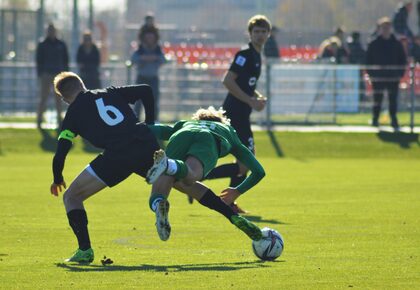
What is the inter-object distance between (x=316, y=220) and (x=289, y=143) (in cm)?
1141

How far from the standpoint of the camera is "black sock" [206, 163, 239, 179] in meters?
14.6

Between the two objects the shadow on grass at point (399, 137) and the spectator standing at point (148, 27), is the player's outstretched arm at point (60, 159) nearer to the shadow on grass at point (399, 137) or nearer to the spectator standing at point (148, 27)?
the spectator standing at point (148, 27)

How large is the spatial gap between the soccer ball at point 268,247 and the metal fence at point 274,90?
16.3 m

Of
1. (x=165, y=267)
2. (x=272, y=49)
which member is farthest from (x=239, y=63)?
(x=272, y=49)

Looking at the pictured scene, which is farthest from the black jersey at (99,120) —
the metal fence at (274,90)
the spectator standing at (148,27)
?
the metal fence at (274,90)

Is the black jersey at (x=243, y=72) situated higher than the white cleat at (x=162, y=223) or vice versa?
the black jersey at (x=243, y=72)

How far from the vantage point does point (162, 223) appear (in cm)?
1014

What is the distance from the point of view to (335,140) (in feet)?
83.9

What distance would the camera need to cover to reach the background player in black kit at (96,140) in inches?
421

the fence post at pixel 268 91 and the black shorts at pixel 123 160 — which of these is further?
the fence post at pixel 268 91

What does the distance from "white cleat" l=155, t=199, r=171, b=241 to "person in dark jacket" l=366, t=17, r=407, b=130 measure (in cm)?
1610

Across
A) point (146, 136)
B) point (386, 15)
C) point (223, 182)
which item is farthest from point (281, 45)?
point (146, 136)

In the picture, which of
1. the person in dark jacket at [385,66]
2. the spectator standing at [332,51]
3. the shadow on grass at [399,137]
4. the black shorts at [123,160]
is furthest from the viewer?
Result: the spectator standing at [332,51]

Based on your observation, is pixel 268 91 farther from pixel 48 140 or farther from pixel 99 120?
pixel 99 120
